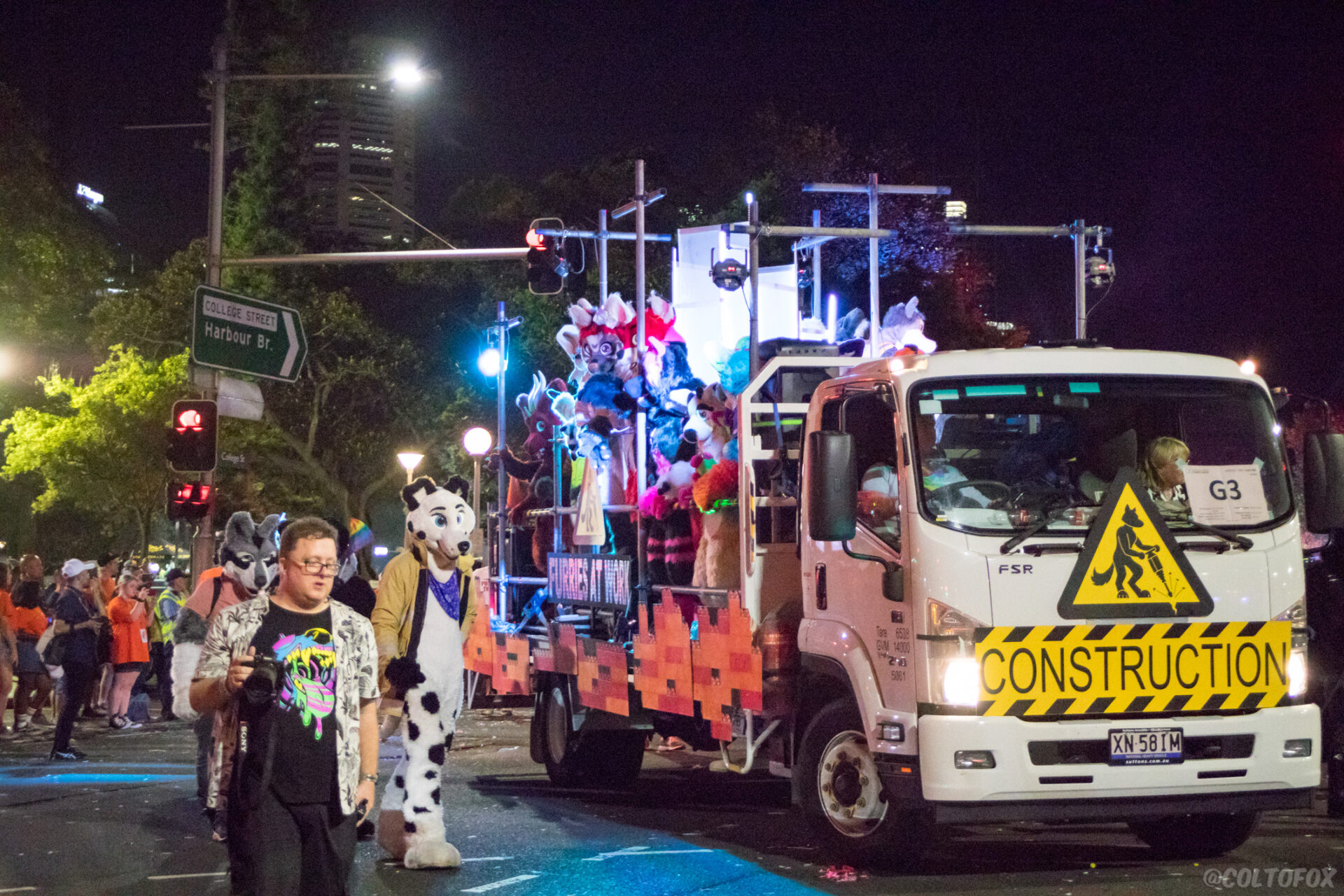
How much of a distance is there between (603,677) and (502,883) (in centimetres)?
291

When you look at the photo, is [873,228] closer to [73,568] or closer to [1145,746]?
[1145,746]

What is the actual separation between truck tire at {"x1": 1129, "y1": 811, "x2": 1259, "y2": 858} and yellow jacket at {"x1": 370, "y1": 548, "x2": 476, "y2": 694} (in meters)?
3.95

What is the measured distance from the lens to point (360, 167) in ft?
159

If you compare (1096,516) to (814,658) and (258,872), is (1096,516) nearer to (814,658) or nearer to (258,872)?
(814,658)

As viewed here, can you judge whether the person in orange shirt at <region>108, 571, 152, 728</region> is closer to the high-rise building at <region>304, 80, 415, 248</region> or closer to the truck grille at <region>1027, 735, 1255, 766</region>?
the truck grille at <region>1027, 735, 1255, 766</region>

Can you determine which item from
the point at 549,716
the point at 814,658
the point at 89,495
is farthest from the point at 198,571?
the point at 89,495

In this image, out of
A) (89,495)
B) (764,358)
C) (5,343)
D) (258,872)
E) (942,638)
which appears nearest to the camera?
(258,872)

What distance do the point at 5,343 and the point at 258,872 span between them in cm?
2998

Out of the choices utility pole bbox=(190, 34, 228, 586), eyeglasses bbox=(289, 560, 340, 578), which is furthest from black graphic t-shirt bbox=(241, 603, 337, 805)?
utility pole bbox=(190, 34, 228, 586)

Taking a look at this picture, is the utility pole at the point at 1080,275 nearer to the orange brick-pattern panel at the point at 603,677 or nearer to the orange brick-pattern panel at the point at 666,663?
the orange brick-pattern panel at the point at 603,677

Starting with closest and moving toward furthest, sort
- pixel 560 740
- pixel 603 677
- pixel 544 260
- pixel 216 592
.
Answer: pixel 216 592, pixel 603 677, pixel 560 740, pixel 544 260

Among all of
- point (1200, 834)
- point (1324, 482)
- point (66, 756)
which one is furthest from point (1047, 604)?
point (66, 756)

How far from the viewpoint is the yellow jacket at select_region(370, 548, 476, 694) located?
8281mm

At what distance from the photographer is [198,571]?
1792cm
